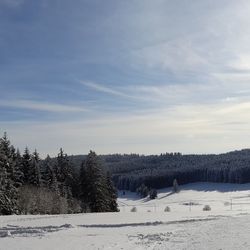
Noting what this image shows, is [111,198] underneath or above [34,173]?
underneath

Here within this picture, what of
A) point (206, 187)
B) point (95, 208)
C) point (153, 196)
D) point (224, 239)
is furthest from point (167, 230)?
point (206, 187)

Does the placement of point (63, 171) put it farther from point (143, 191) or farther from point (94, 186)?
point (143, 191)

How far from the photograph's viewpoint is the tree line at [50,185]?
52031mm

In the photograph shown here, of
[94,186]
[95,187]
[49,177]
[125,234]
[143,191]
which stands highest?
[49,177]

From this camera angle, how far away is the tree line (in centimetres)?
5203

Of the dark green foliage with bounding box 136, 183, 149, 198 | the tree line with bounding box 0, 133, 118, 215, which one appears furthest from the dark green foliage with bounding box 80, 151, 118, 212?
the dark green foliage with bounding box 136, 183, 149, 198

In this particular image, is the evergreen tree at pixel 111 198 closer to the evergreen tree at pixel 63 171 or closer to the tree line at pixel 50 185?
the tree line at pixel 50 185

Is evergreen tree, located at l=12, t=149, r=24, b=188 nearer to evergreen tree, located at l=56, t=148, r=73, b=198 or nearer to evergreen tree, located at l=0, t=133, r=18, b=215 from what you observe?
evergreen tree, located at l=0, t=133, r=18, b=215

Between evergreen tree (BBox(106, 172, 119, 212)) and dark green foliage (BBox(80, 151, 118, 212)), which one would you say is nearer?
dark green foliage (BBox(80, 151, 118, 212))

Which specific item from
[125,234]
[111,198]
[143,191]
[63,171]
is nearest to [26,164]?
[63,171]

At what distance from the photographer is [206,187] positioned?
7352 inches

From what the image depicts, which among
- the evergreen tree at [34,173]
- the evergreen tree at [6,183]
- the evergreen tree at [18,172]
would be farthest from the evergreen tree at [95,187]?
the evergreen tree at [6,183]

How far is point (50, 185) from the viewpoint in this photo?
63.1 meters

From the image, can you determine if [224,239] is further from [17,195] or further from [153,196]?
[153,196]
